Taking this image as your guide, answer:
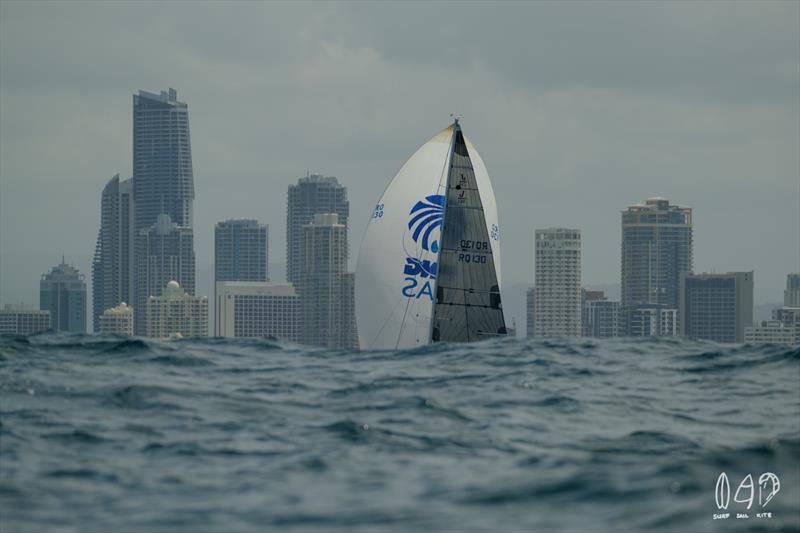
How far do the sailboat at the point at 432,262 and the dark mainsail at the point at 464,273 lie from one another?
0.13ft

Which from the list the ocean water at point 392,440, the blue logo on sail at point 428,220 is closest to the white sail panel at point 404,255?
the blue logo on sail at point 428,220

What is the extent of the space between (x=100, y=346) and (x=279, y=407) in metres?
11.0

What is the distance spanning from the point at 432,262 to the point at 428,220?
172cm

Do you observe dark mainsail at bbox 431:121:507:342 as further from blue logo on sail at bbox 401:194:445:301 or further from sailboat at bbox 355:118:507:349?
blue logo on sail at bbox 401:194:445:301

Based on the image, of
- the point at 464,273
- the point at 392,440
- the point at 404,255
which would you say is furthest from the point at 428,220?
the point at 392,440

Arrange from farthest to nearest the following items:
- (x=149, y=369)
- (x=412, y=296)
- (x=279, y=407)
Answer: (x=412, y=296), (x=149, y=369), (x=279, y=407)

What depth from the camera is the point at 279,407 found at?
83.2 feet

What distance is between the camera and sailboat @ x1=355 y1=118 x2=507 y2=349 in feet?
174

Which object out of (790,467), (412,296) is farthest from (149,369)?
(412,296)

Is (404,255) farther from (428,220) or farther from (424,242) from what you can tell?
(428,220)

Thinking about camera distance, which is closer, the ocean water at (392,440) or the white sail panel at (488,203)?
the ocean water at (392,440)

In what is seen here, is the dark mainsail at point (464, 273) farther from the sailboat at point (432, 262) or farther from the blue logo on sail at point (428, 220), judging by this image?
the blue logo on sail at point (428, 220)

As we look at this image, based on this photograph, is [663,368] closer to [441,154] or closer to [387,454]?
[387,454]

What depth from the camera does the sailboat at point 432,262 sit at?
52969 mm
